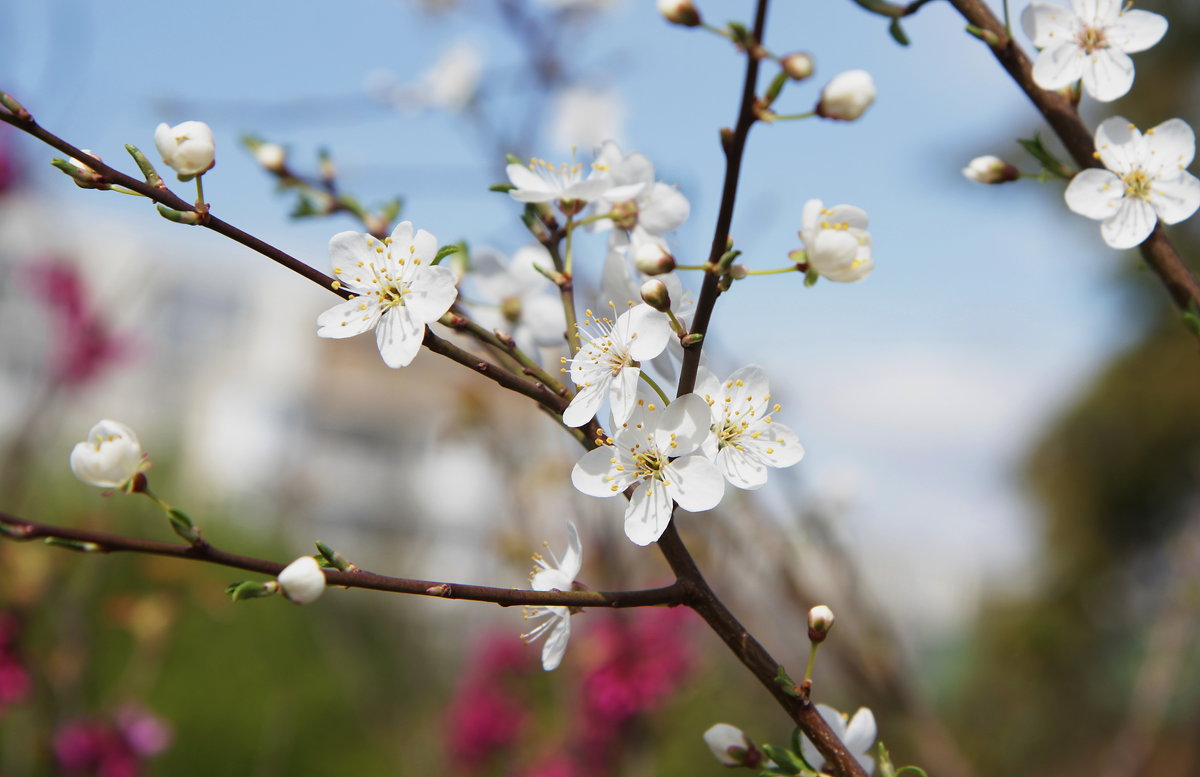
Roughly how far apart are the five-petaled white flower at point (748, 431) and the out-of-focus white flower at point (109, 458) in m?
0.45

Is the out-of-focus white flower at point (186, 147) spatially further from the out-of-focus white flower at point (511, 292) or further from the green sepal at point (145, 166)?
the out-of-focus white flower at point (511, 292)

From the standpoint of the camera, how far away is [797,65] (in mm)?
617

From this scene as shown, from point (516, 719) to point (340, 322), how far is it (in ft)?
7.31

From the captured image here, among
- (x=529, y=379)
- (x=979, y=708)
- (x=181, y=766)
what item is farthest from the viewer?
(x=979, y=708)

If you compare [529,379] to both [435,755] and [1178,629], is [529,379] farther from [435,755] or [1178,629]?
[435,755]

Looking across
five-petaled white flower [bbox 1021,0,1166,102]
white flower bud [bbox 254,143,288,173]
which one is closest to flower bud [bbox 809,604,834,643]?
five-petaled white flower [bbox 1021,0,1166,102]

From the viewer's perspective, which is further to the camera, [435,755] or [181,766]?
[181,766]

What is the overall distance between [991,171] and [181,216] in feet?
2.54

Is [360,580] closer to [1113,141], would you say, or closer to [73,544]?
[73,544]

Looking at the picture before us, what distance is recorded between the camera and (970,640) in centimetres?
Result: 858

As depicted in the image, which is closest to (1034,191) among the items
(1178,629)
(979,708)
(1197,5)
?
(1197,5)

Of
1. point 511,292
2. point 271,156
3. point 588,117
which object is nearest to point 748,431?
point 511,292

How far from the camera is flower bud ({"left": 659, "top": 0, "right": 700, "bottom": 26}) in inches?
27.3

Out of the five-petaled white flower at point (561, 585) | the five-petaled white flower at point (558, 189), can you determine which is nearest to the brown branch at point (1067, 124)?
the five-petaled white flower at point (558, 189)
